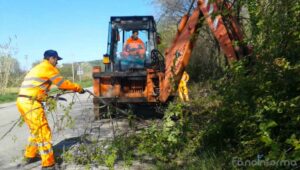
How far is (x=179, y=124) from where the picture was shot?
5.91 m

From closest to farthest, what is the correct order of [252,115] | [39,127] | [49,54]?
[252,115] < [39,127] < [49,54]

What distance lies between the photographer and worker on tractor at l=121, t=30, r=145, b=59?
11.4m

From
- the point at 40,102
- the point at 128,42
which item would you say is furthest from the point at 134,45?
the point at 40,102

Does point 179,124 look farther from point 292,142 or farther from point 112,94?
point 112,94

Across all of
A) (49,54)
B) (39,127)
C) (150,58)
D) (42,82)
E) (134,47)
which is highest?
(134,47)

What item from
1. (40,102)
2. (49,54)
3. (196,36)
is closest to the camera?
(196,36)

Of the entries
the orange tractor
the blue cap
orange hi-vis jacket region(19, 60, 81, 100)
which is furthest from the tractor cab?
orange hi-vis jacket region(19, 60, 81, 100)

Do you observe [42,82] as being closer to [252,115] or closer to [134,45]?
[252,115]

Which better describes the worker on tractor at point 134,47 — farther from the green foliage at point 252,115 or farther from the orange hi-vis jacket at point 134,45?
the green foliage at point 252,115

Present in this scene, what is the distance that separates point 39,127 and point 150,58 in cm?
535

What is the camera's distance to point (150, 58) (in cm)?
1121

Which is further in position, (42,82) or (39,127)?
(42,82)

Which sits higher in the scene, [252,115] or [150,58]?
[150,58]

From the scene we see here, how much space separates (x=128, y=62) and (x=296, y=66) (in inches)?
281
